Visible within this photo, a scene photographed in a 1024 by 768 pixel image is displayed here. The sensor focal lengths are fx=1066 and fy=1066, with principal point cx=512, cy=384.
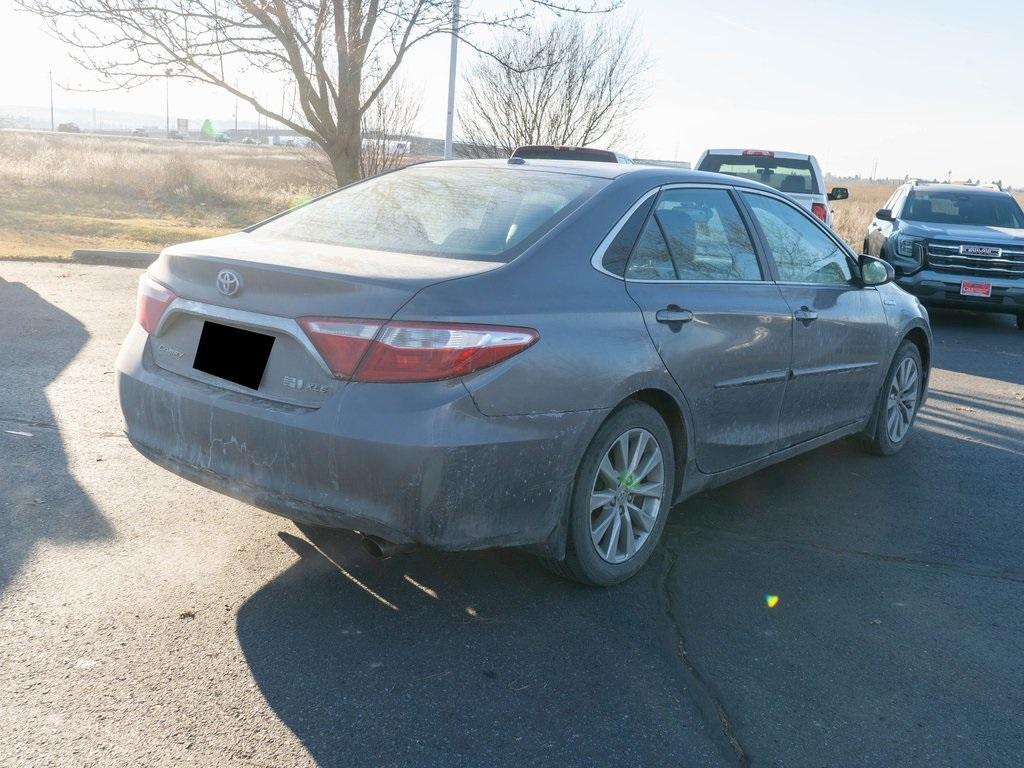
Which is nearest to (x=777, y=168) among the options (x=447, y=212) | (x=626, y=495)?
(x=447, y=212)

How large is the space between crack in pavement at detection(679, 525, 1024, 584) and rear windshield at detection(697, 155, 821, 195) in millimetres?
10677

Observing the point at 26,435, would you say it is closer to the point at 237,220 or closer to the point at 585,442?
the point at 585,442

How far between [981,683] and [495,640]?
5.38 feet

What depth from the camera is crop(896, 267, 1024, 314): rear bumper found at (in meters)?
12.8

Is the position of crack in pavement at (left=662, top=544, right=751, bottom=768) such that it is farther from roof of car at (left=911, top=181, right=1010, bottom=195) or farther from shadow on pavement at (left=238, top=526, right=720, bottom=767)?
roof of car at (left=911, top=181, right=1010, bottom=195)

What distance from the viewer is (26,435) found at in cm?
567

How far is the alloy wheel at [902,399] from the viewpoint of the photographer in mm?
6402

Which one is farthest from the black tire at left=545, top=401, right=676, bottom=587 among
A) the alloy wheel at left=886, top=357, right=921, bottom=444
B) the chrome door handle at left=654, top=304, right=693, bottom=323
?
the alloy wheel at left=886, top=357, right=921, bottom=444

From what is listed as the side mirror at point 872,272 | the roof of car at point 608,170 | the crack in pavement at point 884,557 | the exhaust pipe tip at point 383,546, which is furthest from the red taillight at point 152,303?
the side mirror at point 872,272

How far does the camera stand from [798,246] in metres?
5.38

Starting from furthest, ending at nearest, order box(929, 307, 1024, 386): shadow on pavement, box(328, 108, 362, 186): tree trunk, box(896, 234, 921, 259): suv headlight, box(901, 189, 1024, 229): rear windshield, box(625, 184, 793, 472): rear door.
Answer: box(901, 189, 1024, 229): rear windshield < box(328, 108, 362, 186): tree trunk < box(896, 234, 921, 259): suv headlight < box(929, 307, 1024, 386): shadow on pavement < box(625, 184, 793, 472): rear door

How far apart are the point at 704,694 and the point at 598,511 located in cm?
89

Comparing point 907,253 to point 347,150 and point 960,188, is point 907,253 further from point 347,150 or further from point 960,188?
point 347,150

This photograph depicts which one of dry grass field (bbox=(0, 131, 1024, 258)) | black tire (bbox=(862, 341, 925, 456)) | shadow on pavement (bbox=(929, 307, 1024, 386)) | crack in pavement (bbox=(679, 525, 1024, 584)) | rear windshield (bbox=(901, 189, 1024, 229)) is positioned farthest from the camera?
dry grass field (bbox=(0, 131, 1024, 258))
